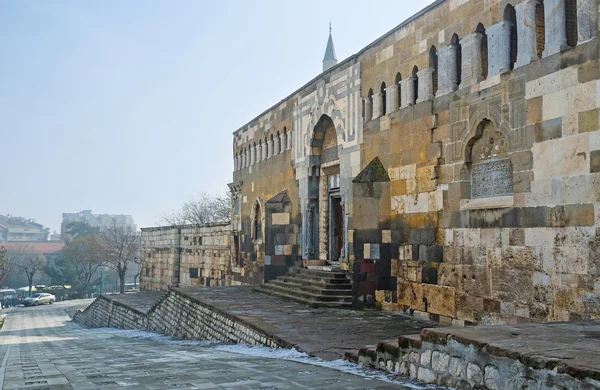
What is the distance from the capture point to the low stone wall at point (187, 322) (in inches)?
410

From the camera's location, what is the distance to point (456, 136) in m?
10.5

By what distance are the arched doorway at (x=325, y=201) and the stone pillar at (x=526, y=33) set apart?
24.3ft

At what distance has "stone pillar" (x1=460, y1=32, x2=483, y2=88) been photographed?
9992 millimetres

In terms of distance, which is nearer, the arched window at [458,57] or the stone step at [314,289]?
the arched window at [458,57]

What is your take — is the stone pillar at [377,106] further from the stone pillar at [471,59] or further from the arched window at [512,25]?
the arched window at [512,25]

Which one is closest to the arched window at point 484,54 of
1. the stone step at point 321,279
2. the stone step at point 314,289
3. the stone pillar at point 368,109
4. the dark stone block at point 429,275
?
the dark stone block at point 429,275

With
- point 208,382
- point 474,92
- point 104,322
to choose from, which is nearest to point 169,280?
point 104,322

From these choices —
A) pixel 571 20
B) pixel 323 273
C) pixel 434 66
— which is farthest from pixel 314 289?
pixel 571 20

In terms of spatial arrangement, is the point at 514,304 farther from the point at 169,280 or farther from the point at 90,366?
the point at 169,280

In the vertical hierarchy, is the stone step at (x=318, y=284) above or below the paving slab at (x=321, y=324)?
above

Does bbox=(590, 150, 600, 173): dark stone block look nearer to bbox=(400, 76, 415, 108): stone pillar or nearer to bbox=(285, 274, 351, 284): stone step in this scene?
bbox=(400, 76, 415, 108): stone pillar

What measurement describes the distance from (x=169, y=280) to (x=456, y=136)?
22.1 metres

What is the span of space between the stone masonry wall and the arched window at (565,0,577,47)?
17.4 m

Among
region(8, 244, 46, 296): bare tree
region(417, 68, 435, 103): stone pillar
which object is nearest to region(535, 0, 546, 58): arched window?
region(417, 68, 435, 103): stone pillar
